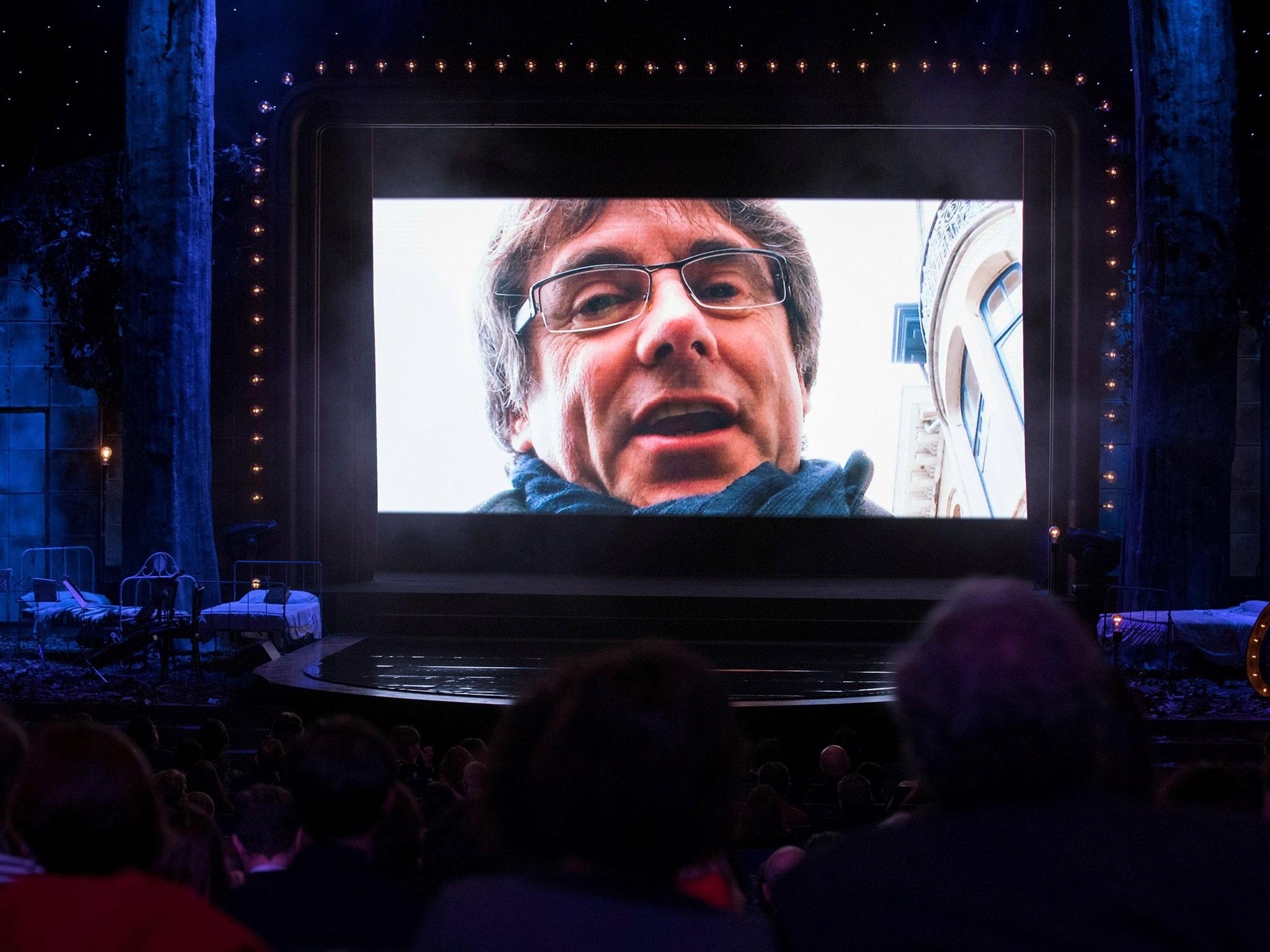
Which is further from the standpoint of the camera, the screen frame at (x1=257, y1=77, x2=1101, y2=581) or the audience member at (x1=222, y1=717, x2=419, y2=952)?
the screen frame at (x1=257, y1=77, x2=1101, y2=581)

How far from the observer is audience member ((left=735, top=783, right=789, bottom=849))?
9.15ft

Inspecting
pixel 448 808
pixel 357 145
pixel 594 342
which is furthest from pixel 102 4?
pixel 448 808

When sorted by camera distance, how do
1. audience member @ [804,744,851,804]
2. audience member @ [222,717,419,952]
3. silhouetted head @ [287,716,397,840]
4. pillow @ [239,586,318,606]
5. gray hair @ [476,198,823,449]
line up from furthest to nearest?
gray hair @ [476,198,823,449] < pillow @ [239,586,318,606] < audience member @ [804,744,851,804] < silhouetted head @ [287,716,397,840] < audience member @ [222,717,419,952]

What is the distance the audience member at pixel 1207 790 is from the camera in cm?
167

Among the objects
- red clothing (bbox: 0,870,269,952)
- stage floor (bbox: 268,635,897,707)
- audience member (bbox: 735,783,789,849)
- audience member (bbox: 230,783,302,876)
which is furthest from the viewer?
stage floor (bbox: 268,635,897,707)

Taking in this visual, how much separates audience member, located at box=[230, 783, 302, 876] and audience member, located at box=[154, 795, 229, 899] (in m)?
0.05

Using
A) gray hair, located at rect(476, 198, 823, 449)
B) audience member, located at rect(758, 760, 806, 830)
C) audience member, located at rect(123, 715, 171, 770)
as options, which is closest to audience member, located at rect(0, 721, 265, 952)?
audience member, located at rect(758, 760, 806, 830)

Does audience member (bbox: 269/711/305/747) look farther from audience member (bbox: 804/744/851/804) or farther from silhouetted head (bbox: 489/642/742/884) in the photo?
silhouetted head (bbox: 489/642/742/884)

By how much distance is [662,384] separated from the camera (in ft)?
32.4

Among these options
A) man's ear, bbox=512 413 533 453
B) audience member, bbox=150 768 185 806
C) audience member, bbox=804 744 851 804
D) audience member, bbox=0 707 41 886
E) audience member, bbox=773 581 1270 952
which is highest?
man's ear, bbox=512 413 533 453

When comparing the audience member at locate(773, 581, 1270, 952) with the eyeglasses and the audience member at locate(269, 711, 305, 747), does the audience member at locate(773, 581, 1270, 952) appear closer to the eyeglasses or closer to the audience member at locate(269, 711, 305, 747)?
the audience member at locate(269, 711, 305, 747)

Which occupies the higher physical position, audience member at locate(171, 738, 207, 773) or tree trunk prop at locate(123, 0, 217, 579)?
tree trunk prop at locate(123, 0, 217, 579)

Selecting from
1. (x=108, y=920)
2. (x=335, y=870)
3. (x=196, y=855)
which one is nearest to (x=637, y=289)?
(x=196, y=855)

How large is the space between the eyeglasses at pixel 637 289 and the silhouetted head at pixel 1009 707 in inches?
353
